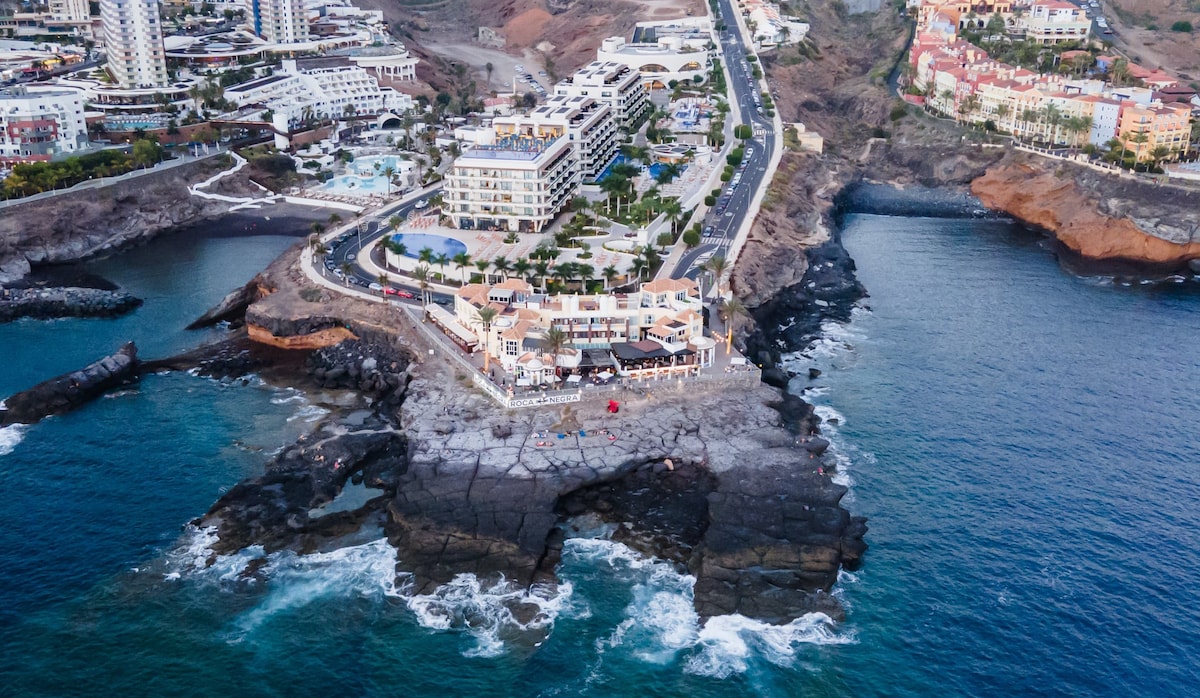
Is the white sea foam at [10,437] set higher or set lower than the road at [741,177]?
lower

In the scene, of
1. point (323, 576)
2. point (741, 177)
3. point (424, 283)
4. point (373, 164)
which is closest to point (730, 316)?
point (424, 283)

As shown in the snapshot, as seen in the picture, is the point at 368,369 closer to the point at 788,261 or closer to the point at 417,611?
the point at 417,611

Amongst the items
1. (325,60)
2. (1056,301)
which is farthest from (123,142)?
(1056,301)

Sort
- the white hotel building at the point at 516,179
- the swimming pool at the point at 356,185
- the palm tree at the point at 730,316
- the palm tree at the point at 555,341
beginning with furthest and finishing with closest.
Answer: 1. the swimming pool at the point at 356,185
2. the white hotel building at the point at 516,179
3. the palm tree at the point at 730,316
4. the palm tree at the point at 555,341

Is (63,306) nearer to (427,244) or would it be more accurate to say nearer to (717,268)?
(427,244)

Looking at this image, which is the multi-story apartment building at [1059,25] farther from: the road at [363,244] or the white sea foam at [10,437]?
the white sea foam at [10,437]

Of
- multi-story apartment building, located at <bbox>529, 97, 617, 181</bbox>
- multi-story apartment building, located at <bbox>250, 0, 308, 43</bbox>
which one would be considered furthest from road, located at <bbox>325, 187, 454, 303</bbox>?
multi-story apartment building, located at <bbox>250, 0, 308, 43</bbox>

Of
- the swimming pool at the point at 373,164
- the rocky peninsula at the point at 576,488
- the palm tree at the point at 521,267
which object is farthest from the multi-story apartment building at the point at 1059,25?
the rocky peninsula at the point at 576,488
